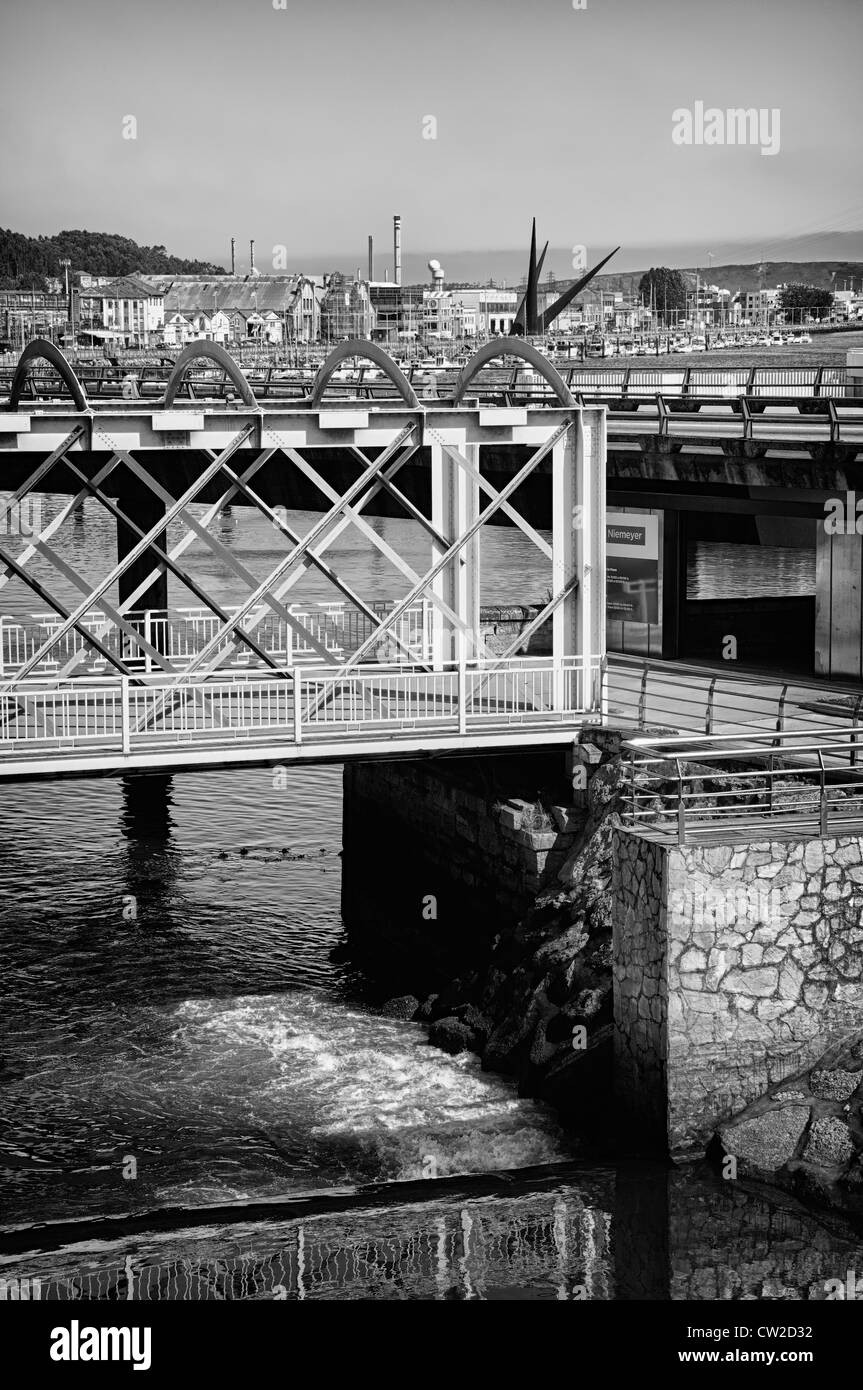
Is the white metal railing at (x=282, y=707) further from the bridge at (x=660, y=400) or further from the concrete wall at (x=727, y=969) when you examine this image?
the concrete wall at (x=727, y=969)

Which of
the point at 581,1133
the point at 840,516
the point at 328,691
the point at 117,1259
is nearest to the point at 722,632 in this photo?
the point at 840,516

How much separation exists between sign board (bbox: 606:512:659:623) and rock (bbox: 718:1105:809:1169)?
1325 centimetres

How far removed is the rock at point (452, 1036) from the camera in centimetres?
1980

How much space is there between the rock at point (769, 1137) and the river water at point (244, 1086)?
1.25ft

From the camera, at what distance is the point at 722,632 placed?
Result: 2852 cm

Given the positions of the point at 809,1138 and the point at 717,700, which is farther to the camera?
the point at 717,700

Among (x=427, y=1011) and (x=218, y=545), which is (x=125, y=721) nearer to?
(x=218, y=545)

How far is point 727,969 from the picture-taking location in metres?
16.5

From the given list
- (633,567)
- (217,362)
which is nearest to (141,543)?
(217,362)

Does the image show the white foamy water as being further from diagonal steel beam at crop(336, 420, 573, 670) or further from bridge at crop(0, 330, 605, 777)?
diagonal steel beam at crop(336, 420, 573, 670)

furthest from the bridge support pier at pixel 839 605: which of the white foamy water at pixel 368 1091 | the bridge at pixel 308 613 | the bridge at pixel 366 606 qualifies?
the white foamy water at pixel 368 1091

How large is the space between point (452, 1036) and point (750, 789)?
4.20m
